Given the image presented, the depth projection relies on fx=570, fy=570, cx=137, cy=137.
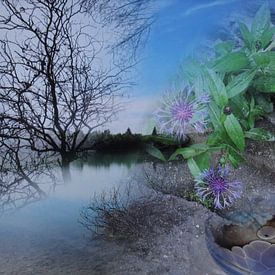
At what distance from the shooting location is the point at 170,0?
114 cm

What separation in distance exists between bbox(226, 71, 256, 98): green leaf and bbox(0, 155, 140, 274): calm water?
284 mm

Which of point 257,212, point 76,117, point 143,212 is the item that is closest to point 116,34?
point 76,117

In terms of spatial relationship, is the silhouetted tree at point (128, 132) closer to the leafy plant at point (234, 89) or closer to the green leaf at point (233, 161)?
the leafy plant at point (234, 89)

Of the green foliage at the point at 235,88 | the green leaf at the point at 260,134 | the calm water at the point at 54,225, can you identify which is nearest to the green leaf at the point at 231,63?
the green foliage at the point at 235,88

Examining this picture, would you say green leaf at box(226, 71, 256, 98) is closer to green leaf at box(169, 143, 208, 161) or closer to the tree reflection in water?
green leaf at box(169, 143, 208, 161)

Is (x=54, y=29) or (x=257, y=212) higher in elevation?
(x=54, y=29)

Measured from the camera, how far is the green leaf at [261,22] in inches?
46.4

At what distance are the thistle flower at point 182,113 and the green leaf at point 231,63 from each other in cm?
7

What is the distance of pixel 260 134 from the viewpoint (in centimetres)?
120

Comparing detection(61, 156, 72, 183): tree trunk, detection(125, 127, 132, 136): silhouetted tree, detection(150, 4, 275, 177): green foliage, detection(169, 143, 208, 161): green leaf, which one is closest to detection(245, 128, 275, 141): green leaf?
detection(150, 4, 275, 177): green foliage

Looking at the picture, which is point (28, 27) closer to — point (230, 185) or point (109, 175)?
point (109, 175)

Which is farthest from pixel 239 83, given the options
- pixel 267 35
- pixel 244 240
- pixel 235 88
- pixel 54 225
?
pixel 54 225

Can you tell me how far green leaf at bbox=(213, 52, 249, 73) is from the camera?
1.16 metres

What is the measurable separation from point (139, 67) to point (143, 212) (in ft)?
0.94
